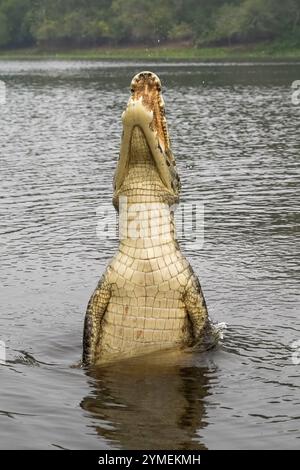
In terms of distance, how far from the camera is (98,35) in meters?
137

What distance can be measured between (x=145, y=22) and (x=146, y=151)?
120341mm

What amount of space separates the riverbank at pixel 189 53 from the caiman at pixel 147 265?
86981 mm

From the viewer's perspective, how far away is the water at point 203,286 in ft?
29.2

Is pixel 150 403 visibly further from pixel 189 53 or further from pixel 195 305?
pixel 189 53

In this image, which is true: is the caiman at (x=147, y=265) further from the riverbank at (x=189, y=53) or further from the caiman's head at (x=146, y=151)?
the riverbank at (x=189, y=53)

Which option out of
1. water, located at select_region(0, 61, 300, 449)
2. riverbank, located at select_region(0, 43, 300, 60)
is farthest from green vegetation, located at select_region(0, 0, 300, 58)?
water, located at select_region(0, 61, 300, 449)

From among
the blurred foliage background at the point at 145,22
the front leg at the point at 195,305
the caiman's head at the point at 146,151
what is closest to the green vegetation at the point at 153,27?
the blurred foliage background at the point at 145,22

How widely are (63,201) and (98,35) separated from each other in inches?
4708

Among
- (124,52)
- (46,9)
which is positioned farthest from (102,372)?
(46,9)

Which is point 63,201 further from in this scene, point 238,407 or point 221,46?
point 221,46

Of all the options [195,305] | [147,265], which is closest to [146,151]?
[147,265]

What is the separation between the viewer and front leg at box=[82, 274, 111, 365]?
381 inches

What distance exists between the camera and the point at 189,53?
113 meters

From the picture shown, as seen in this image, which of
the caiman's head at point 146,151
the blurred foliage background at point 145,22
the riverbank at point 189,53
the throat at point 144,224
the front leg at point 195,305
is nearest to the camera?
the caiman's head at point 146,151
